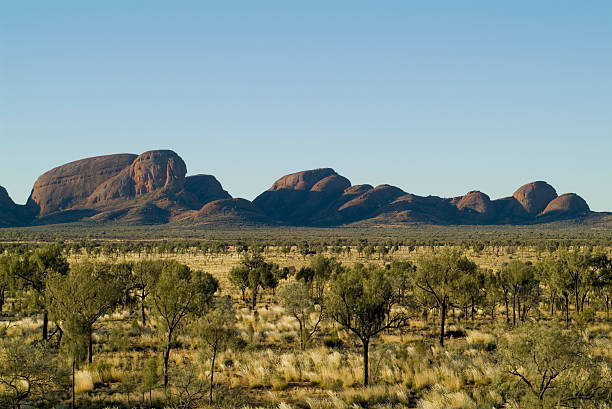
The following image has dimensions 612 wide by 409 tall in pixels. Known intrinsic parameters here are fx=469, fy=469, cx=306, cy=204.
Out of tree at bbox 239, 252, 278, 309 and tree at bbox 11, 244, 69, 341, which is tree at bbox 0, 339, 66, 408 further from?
tree at bbox 239, 252, 278, 309

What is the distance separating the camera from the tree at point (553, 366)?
12.5 m

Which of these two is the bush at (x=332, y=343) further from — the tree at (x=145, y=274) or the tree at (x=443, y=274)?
the tree at (x=145, y=274)

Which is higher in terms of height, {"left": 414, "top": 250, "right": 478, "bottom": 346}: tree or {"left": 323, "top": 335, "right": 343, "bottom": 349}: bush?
{"left": 414, "top": 250, "right": 478, "bottom": 346}: tree

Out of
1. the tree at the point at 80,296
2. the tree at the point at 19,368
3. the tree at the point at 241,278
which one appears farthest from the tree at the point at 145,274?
the tree at the point at 19,368

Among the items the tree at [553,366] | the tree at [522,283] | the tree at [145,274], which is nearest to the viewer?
the tree at [553,366]

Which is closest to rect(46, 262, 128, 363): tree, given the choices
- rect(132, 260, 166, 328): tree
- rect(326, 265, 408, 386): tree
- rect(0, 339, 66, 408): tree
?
rect(0, 339, 66, 408): tree

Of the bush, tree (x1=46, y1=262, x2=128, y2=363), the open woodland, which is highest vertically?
tree (x1=46, y1=262, x2=128, y2=363)

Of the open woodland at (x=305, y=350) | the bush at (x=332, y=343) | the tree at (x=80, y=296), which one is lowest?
the bush at (x=332, y=343)

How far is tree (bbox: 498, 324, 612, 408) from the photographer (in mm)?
12531

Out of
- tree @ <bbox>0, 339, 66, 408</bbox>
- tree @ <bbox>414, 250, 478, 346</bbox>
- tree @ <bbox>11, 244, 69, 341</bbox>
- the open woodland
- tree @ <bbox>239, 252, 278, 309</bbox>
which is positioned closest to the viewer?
tree @ <bbox>0, 339, 66, 408</bbox>

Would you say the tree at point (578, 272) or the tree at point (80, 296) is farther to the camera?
the tree at point (578, 272)

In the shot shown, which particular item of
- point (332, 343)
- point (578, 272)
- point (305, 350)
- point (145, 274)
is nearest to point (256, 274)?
point (145, 274)

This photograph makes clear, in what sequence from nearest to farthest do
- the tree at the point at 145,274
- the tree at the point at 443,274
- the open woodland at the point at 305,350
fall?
the open woodland at the point at 305,350 → the tree at the point at 443,274 → the tree at the point at 145,274

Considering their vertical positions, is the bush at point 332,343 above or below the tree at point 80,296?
below
